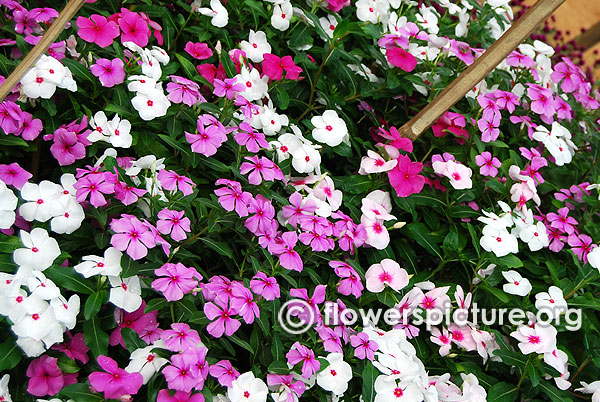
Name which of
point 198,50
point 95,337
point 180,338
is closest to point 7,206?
point 95,337

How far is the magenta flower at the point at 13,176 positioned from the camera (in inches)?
47.1

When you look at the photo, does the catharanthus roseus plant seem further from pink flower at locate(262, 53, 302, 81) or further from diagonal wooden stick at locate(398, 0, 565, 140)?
diagonal wooden stick at locate(398, 0, 565, 140)

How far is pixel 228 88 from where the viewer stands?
1.40m

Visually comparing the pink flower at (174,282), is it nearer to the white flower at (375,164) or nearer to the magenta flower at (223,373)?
the magenta flower at (223,373)

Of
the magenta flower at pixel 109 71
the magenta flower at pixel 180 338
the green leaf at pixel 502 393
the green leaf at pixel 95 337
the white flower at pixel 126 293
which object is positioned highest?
the green leaf at pixel 502 393

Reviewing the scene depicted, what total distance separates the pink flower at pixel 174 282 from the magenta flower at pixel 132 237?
47 millimetres

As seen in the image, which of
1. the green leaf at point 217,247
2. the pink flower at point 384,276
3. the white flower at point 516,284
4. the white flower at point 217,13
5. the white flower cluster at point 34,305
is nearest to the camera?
the white flower cluster at point 34,305

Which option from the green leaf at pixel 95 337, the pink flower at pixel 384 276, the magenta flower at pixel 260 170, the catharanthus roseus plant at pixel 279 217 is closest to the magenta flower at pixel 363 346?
the catharanthus roseus plant at pixel 279 217

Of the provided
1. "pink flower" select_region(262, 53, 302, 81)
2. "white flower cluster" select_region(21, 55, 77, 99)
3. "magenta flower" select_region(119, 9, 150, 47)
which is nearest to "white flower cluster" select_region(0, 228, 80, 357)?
"white flower cluster" select_region(21, 55, 77, 99)

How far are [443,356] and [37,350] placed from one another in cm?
83

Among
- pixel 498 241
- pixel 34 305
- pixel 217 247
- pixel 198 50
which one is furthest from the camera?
pixel 198 50

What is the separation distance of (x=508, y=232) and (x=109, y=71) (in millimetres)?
971

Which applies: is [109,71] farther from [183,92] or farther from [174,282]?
[174,282]

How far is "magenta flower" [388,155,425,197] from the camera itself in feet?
4.74
